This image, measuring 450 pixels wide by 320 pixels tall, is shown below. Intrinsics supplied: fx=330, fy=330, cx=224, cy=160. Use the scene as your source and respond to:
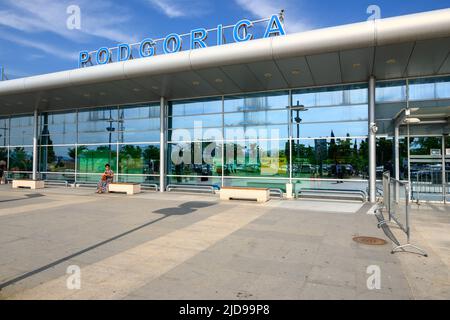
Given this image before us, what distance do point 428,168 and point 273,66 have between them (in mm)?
7877

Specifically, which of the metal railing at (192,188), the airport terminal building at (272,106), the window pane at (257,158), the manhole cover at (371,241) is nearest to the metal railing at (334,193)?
the airport terminal building at (272,106)

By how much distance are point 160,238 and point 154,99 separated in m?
13.4

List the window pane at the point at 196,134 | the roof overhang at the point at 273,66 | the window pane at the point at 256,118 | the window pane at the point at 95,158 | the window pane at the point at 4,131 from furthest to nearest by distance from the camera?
the window pane at the point at 4,131 < the window pane at the point at 95,158 < the window pane at the point at 196,134 < the window pane at the point at 256,118 < the roof overhang at the point at 273,66

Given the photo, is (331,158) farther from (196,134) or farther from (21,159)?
(21,159)

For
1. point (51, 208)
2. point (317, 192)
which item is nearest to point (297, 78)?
point (317, 192)

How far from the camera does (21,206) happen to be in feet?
40.5

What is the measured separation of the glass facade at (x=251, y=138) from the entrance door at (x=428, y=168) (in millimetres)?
153

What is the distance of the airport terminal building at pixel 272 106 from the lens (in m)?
11.6

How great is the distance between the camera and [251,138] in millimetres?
17422

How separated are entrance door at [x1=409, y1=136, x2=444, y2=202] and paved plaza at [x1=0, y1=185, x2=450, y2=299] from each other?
3.36m

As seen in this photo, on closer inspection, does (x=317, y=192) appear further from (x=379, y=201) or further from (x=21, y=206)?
(x=21, y=206)

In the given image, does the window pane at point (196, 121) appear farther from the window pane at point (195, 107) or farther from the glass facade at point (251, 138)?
the window pane at point (195, 107)

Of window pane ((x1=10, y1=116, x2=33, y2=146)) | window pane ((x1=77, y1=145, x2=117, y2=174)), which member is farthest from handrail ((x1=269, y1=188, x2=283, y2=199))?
window pane ((x1=10, y1=116, x2=33, y2=146))
